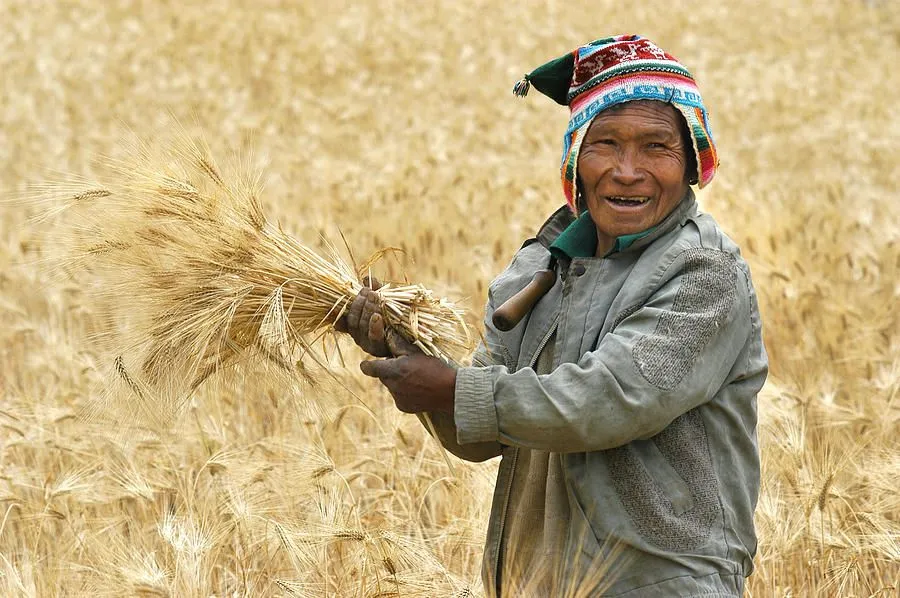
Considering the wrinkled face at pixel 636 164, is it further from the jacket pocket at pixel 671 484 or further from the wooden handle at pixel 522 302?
the jacket pocket at pixel 671 484

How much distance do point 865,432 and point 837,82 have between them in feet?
34.9

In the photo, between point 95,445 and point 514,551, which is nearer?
point 514,551

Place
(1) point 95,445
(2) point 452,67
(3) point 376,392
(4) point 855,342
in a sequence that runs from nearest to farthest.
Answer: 1. (1) point 95,445
2. (3) point 376,392
3. (4) point 855,342
4. (2) point 452,67

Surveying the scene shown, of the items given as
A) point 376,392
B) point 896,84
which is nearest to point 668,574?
point 376,392

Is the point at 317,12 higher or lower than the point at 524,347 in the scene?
higher

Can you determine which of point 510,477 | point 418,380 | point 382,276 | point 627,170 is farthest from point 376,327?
point 382,276

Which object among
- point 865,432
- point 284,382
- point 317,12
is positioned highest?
point 317,12

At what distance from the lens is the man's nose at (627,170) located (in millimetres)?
2352

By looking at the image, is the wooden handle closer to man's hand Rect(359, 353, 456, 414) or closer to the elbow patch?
man's hand Rect(359, 353, 456, 414)

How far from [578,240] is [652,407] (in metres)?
0.50

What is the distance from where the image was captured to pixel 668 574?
7.42 ft

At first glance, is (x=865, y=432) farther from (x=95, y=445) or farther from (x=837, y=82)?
(x=837, y=82)

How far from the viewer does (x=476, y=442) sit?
8.21ft

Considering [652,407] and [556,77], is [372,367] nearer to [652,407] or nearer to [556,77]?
[652,407]
